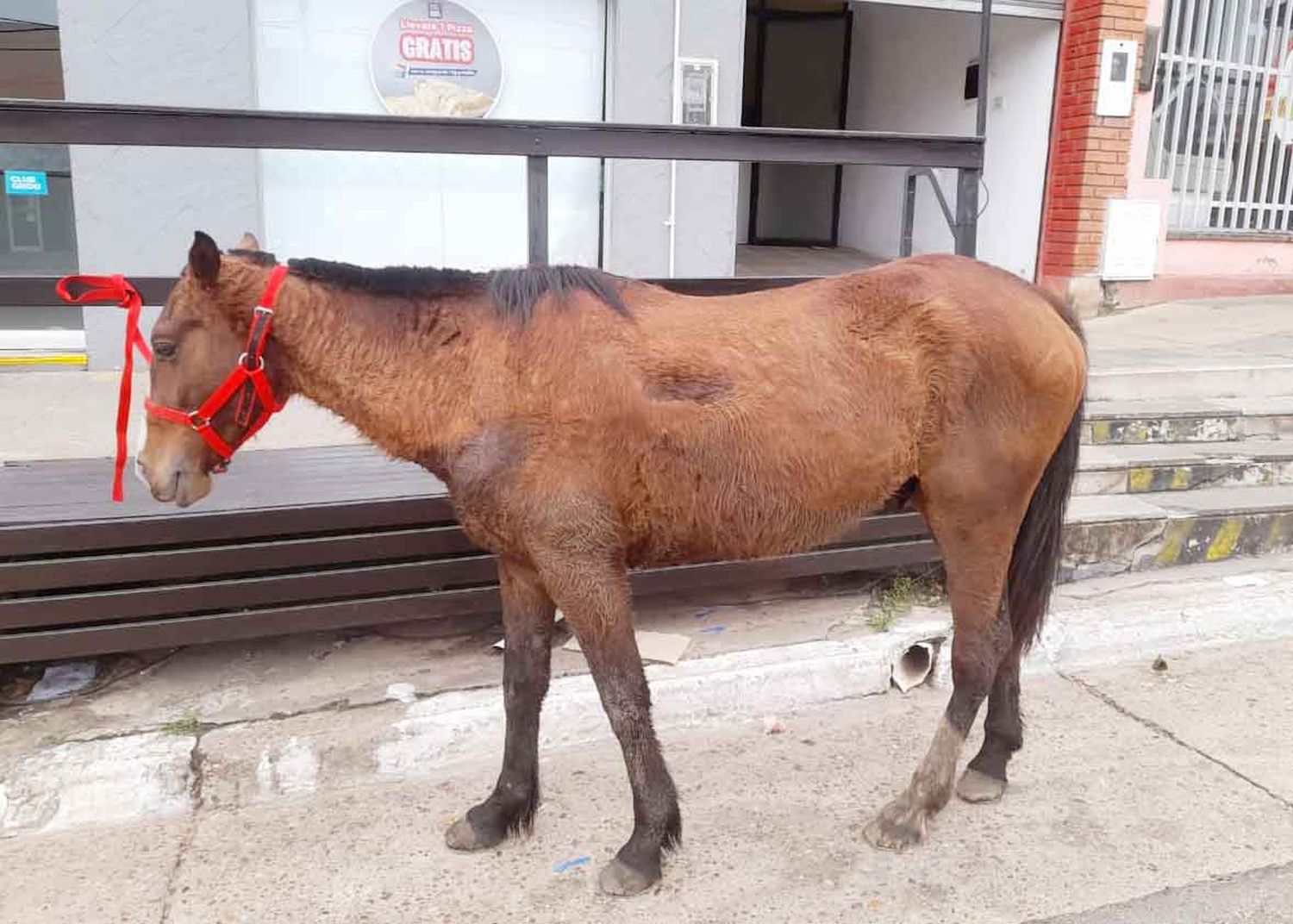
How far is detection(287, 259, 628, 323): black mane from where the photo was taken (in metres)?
2.59

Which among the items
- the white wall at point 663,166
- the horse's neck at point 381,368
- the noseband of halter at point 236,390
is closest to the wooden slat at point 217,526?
the noseband of halter at point 236,390

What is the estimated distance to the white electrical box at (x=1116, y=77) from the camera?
8.62 m

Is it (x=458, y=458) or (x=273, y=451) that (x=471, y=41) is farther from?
(x=458, y=458)

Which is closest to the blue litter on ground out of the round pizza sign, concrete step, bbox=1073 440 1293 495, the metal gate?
concrete step, bbox=1073 440 1293 495

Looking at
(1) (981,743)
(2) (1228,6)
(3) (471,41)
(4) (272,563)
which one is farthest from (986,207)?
(4) (272,563)

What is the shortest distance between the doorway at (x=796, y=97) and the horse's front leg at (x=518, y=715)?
9607 mm

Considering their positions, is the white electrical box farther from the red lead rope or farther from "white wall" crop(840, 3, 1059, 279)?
the red lead rope

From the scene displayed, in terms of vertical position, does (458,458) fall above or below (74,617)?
above

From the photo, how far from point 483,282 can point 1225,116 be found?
9.57m

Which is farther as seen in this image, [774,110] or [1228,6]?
[774,110]

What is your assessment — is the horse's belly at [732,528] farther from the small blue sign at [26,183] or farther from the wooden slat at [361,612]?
the small blue sign at [26,183]

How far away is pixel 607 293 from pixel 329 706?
1.84 m

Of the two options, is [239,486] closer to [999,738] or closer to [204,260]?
[204,260]

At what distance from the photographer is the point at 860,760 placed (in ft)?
11.3
